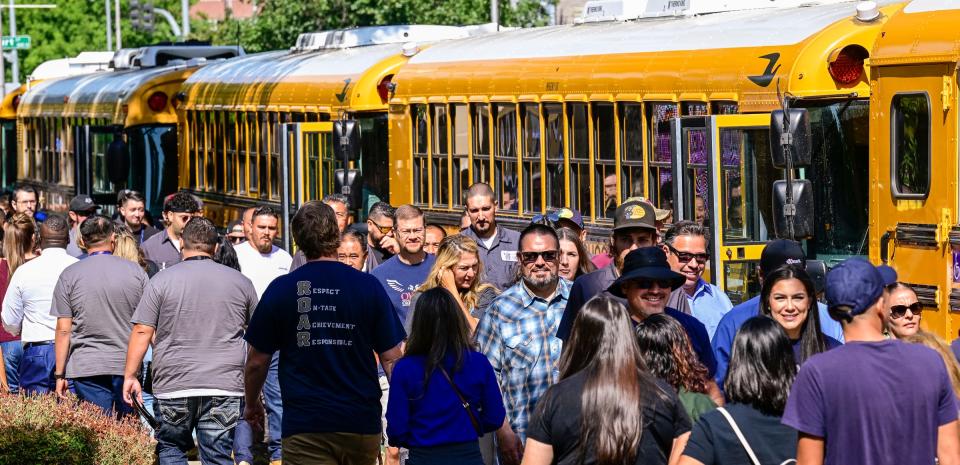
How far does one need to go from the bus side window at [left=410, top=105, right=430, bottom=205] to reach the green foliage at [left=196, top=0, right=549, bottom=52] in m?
18.6

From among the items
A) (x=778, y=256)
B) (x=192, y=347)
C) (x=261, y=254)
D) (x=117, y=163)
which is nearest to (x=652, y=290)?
(x=778, y=256)

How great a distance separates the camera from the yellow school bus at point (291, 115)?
17.3 meters

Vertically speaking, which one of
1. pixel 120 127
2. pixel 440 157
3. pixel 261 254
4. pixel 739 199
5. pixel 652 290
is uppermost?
pixel 120 127

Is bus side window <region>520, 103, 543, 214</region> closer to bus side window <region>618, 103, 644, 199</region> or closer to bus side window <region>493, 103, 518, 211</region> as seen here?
bus side window <region>493, 103, 518, 211</region>

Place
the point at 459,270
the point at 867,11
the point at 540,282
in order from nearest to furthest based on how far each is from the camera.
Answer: the point at 540,282 → the point at 459,270 → the point at 867,11

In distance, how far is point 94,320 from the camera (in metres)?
10.0

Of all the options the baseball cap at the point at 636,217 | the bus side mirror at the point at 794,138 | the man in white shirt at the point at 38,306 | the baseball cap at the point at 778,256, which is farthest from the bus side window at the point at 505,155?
the baseball cap at the point at 778,256

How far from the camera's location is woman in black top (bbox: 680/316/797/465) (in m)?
5.63

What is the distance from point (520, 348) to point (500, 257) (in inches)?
123

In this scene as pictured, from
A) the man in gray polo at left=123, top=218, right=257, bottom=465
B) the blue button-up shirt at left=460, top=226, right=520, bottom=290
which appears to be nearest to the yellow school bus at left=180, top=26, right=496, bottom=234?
the blue button-up shirt at left=460, top=226, right=520, bottom=290

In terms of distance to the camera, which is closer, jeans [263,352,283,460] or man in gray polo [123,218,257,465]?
man in gray polo [123,218,257,465]

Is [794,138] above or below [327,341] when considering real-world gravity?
above

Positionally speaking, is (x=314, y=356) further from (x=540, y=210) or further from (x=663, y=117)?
(x=540, y=210)

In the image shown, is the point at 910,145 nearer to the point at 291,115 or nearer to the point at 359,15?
the point at 291,115
